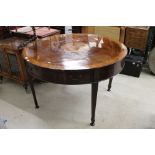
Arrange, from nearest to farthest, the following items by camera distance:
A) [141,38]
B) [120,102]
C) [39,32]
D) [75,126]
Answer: [75,126]
[120,102]
[39,32]
[141,38]

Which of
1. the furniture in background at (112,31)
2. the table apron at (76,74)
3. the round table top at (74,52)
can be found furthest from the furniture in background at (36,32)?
the table apron at (76,74)

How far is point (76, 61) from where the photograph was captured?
1593 mm

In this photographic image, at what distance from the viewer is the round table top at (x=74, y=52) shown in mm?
1545

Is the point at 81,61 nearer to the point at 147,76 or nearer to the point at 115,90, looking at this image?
the point at 115,90

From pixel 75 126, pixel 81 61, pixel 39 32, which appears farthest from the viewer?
pixel 39 32

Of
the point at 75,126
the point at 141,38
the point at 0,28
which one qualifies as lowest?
the point at 75,126

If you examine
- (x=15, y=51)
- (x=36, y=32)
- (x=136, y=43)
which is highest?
(x=36, y=32)

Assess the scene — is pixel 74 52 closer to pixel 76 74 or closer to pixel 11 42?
pixel 76 74

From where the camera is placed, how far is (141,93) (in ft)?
7.74

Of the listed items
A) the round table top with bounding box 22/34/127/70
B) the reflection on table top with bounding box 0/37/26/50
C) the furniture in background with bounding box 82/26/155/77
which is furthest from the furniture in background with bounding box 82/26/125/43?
the reflection on table top with bounding box 0/37/26/50

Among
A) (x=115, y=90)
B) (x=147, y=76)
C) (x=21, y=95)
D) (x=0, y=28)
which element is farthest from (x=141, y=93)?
(x=0, y=28)

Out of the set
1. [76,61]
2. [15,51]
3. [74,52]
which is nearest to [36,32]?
[15,51]

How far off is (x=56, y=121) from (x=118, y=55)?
2.90 ft

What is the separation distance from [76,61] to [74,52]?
195 mm
